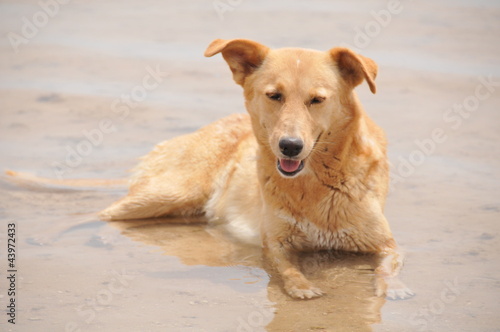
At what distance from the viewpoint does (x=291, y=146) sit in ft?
14.7

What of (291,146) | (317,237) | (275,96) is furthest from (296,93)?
(317,237)

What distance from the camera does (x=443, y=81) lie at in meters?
8.70

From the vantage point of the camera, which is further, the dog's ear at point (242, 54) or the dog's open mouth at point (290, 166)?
the dog's ear at point (242, 54)

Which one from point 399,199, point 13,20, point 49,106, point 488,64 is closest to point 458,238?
point 399,199

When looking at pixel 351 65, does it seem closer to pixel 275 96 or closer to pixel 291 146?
pixel 275 96

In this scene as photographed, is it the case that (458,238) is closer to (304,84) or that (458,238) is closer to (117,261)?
(304,84)

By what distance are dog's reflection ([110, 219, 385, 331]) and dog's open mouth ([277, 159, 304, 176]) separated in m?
0.68

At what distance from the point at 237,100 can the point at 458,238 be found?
3791mm

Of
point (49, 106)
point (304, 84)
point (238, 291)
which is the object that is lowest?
point (49, 106)

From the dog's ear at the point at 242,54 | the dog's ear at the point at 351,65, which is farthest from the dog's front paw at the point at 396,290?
the dog's ear at the point at 242,54

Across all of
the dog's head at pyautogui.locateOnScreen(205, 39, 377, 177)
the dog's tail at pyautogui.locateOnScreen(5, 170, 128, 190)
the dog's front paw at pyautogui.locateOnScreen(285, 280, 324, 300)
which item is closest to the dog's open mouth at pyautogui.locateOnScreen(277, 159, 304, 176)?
the dog's head at pyautogui.locateOnScreen(205, 39, 377, 177)

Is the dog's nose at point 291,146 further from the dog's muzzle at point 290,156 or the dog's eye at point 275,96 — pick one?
the dog's eye at point 275,96

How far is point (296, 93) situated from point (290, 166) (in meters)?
0.45

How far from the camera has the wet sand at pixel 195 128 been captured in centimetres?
436
